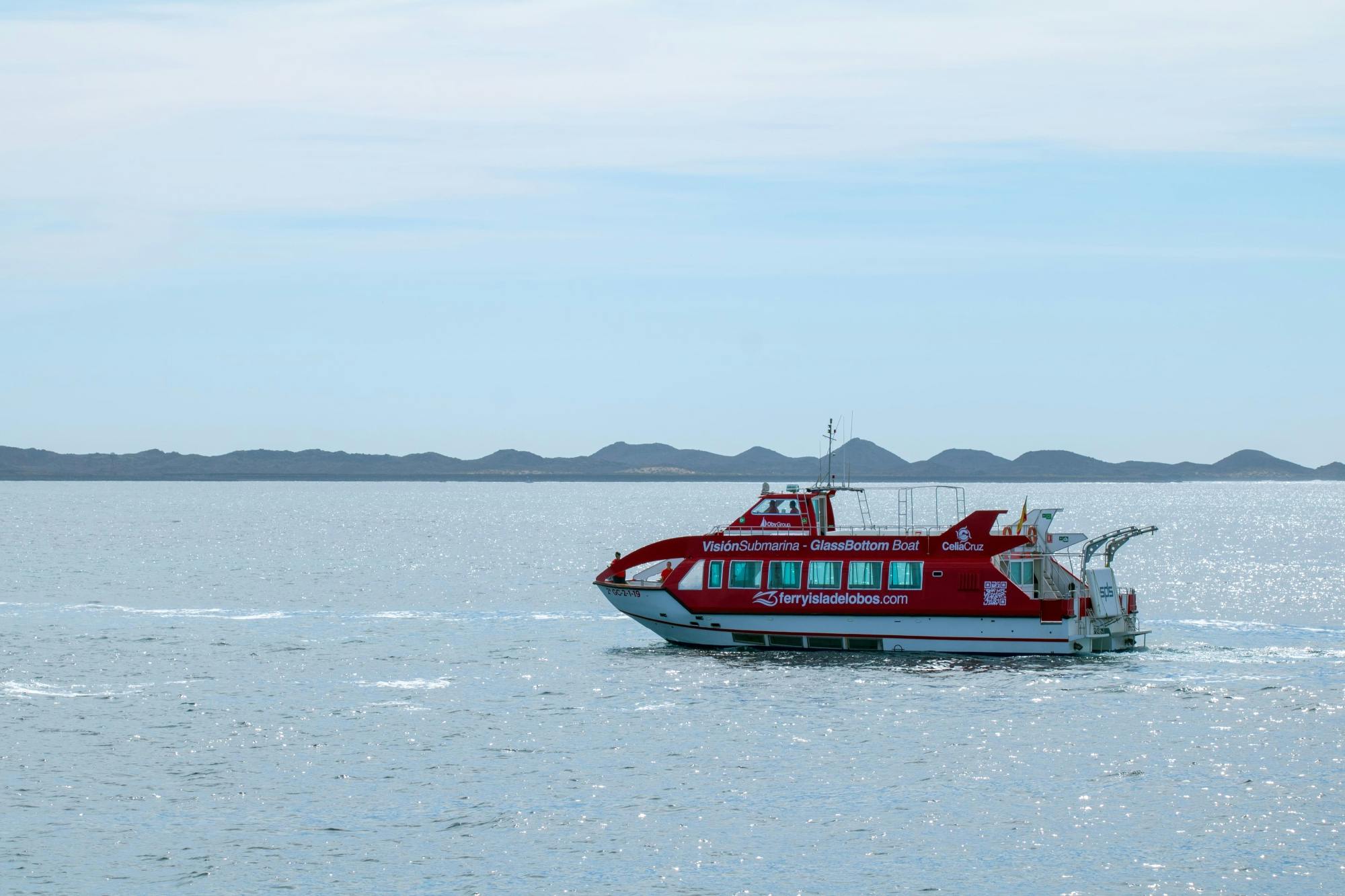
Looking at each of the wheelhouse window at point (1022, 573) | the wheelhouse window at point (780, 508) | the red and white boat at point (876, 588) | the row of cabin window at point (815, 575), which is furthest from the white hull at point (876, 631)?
the wheelhouse window at point (780, 508)

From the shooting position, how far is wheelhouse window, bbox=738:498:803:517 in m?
60.8

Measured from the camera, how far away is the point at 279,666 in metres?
57.6

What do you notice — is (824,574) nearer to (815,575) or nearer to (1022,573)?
(815,575)

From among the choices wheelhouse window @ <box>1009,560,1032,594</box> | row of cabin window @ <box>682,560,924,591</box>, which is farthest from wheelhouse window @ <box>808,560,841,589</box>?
wheelhouse window @ <box>1009,560,1032,594</box>

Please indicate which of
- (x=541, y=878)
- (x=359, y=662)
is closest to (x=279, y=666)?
(x=359, y=662)

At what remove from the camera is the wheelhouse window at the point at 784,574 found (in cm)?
5825

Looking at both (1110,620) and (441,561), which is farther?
(441,561)

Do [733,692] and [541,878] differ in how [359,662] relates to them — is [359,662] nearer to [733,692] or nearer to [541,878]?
[733,692]

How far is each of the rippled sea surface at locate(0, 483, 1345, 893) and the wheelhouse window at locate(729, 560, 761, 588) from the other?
2.72 m

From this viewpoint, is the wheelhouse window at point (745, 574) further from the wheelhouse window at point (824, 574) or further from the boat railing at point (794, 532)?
the wheelhouse window at point (824, 574)

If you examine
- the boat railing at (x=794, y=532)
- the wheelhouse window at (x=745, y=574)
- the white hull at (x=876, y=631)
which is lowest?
the white hull at (x=876, y=631)

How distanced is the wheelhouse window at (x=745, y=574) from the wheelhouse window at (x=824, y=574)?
1.99m

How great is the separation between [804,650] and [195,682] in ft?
72.5

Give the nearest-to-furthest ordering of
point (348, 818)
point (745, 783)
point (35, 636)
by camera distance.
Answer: point (348, 818) < point (745, 783) < point (35, 636)
